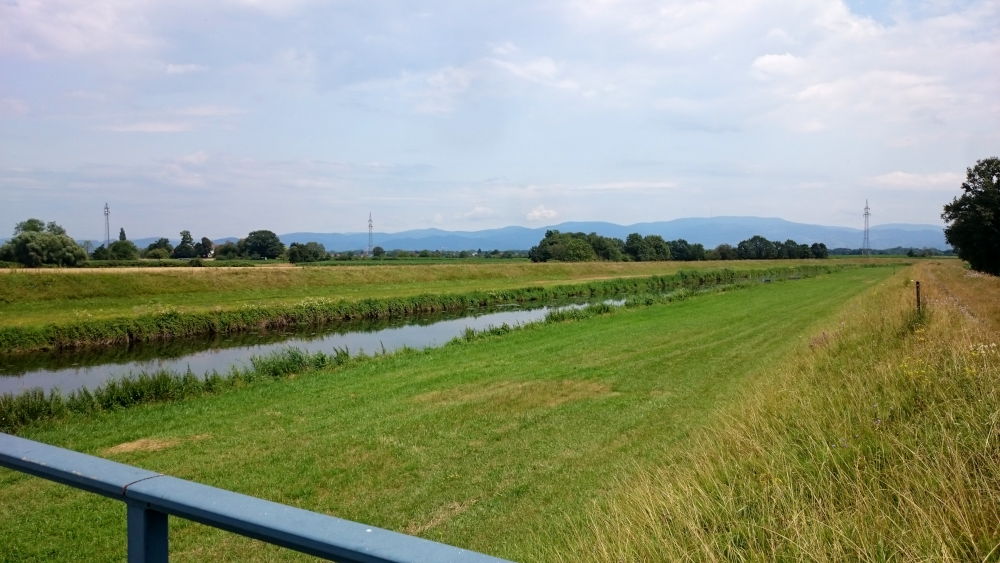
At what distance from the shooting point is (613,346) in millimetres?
16016

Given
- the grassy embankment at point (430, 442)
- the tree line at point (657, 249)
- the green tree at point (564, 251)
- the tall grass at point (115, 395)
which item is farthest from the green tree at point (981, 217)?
the tree line at point (657, 249)

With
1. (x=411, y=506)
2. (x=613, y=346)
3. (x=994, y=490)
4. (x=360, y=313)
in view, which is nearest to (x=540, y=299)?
(x=360, y=313)

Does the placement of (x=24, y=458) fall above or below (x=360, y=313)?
above

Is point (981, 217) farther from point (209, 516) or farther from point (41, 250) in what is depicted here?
point (41, 250)

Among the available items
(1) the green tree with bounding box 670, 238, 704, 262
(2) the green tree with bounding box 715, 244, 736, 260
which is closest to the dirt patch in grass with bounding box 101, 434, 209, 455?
(1) the green tree with bounding box 670, 238, 704, 262

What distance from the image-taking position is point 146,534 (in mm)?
1522

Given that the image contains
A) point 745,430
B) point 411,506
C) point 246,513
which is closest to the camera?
point 246,513

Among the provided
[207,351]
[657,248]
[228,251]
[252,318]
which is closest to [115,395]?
[207,351]

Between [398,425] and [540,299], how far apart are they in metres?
36.4

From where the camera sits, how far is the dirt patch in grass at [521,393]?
9.98m

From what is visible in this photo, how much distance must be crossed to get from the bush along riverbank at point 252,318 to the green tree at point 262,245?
246 feet

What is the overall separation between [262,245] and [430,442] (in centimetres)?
11136

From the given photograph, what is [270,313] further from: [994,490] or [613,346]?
[994,490]

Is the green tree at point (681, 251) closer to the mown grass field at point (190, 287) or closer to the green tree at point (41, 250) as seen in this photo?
the mown grass field at point (190, 287)
